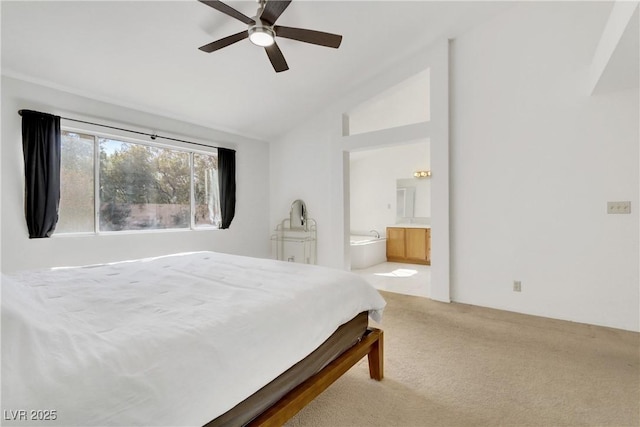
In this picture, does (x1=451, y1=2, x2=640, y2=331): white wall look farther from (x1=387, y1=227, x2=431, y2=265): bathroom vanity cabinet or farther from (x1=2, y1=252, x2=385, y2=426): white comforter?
(x1=2, y1=252, x2=385, y2=426): white comforter

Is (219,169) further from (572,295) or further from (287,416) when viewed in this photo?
(572,295)

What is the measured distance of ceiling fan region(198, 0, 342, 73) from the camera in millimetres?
1933

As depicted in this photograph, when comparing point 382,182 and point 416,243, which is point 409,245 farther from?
point 382,182

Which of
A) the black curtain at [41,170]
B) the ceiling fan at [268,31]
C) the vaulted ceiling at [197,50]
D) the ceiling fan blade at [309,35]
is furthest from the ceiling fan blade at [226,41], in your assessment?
the black curtain at [41,170]

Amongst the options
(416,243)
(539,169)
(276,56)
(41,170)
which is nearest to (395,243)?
(416,243)

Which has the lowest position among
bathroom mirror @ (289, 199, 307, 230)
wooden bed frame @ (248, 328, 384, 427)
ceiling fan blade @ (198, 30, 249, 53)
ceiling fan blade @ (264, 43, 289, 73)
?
wooden bed frame @ (248, 328, 384, 427)

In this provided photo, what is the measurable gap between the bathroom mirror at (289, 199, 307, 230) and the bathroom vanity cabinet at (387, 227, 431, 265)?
2254mm

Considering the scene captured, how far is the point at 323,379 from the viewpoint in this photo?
1.46m

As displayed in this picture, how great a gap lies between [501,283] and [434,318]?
0.98m

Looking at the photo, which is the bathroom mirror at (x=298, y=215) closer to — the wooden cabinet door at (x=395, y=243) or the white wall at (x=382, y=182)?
the wooden cabinet door at (x=395, y=243)

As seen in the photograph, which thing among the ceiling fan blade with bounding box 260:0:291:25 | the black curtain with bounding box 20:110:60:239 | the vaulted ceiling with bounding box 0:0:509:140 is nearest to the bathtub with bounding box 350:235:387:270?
the vaulted ceiling with bounding box 0:0:509:140

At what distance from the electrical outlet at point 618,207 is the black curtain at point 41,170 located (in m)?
5.50

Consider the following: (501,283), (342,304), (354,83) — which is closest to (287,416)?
(342,304)

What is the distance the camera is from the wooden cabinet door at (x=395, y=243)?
617 centimetres
